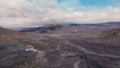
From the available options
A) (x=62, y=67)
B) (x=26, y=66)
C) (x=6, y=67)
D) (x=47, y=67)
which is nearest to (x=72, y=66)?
(x=62, y=67)

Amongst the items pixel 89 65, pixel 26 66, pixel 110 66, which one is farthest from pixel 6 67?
pixel 110 66

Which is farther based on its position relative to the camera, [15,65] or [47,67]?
[15,65]

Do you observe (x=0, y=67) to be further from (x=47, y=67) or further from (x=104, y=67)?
(x=104, y=67)

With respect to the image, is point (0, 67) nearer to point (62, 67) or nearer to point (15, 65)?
point (15, 65)

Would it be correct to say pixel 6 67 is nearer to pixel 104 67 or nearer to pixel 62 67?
pixel 62 67

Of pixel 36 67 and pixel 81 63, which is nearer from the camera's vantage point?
pixel 36 67

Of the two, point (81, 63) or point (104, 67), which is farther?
point (81, 63)

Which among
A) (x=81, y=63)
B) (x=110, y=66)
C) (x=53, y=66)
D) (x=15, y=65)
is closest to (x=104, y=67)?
(x=110, y=66)
